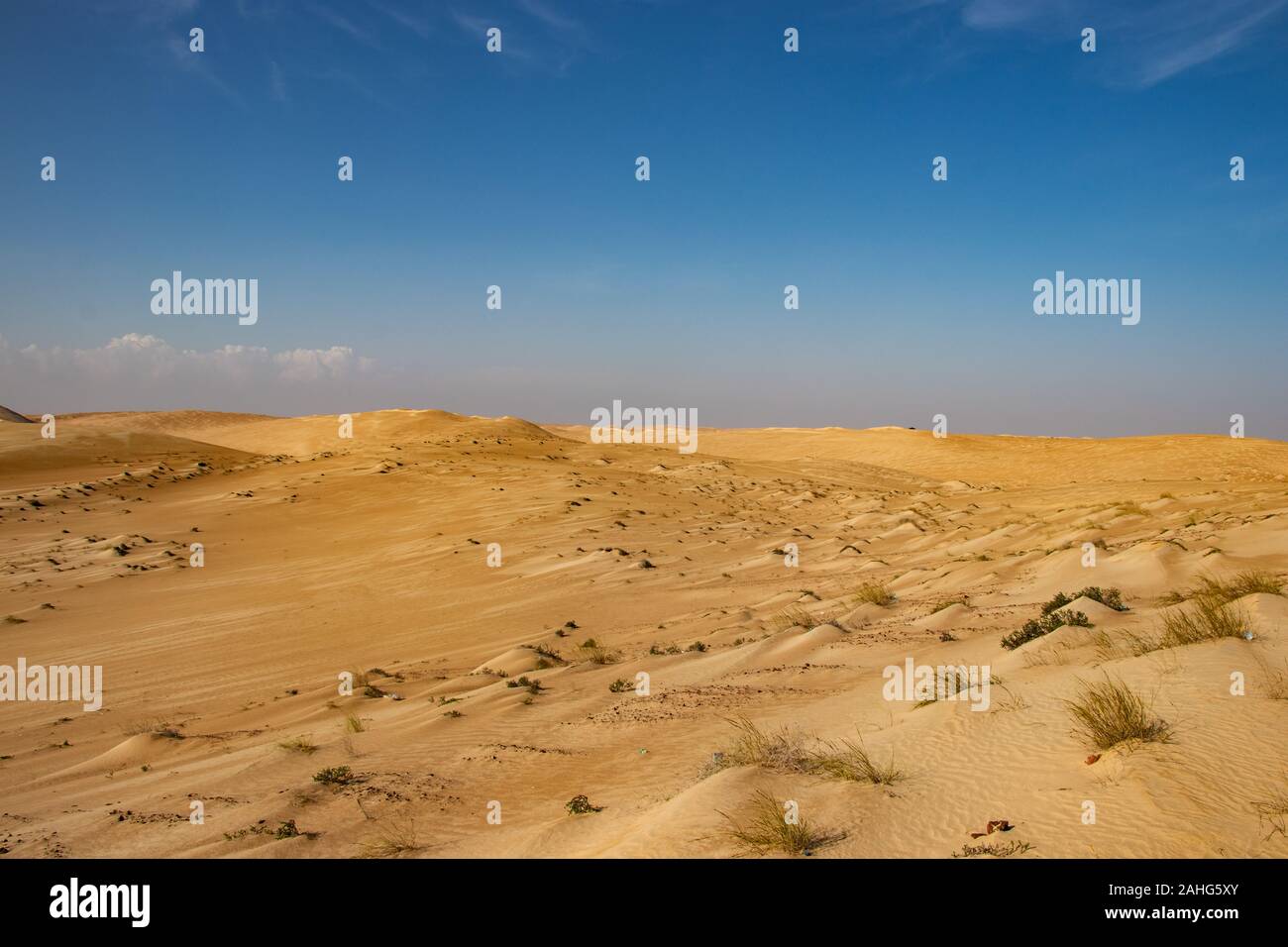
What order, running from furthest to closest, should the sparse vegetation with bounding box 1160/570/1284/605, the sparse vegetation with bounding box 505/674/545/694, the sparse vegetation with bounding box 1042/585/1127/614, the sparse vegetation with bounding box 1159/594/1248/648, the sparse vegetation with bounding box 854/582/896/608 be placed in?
the sparse vegetation with bounding box 854/582/896/608
the sparse vegetation with bounding box 1042/585/1127/614
the sparse vegetation with bounding box 505/674/545/694
the sparse vegetation with bounding box 1160/570/1284/605
the sparse vegetation with bounding box 1159/594/1248/648

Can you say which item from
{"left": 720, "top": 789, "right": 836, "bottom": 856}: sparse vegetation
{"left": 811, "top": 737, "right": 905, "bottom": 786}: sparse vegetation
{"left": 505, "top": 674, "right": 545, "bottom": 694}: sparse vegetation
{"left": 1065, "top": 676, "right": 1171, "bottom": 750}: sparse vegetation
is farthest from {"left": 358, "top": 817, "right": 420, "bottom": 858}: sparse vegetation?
{"left": 1065, "top": 676, "right": 1171, "bottom": 750}: sparse vegetation

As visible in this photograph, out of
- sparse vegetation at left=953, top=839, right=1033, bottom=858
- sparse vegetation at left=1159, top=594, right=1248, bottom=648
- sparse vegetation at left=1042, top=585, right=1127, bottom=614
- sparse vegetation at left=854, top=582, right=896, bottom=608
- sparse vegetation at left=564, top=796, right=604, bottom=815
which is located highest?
sparse vegetation at left=1159, top=594, right=1248, bottom=648

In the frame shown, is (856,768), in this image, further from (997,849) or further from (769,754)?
(997,849)

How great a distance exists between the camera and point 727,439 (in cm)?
6378

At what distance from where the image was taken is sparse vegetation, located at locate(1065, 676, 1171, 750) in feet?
13.9

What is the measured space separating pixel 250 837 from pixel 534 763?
2.09 metres

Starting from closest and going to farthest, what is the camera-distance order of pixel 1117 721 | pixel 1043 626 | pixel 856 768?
pixel 1117 721
pixel 856 768
pixel 1043 626

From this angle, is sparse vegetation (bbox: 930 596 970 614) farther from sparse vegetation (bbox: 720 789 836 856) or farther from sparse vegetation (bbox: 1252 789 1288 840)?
sparse vegetation (bbox: 720 789 836 856)

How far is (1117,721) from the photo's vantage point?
4316 millimetres

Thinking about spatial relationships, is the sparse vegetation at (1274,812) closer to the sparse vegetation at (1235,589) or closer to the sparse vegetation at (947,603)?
the sparse vegetation at (1235,589)

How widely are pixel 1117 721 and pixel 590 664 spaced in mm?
6138

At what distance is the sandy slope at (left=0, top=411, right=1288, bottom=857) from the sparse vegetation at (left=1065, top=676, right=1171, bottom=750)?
11cm

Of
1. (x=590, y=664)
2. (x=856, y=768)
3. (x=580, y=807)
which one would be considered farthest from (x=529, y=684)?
(x=856, y=768)
